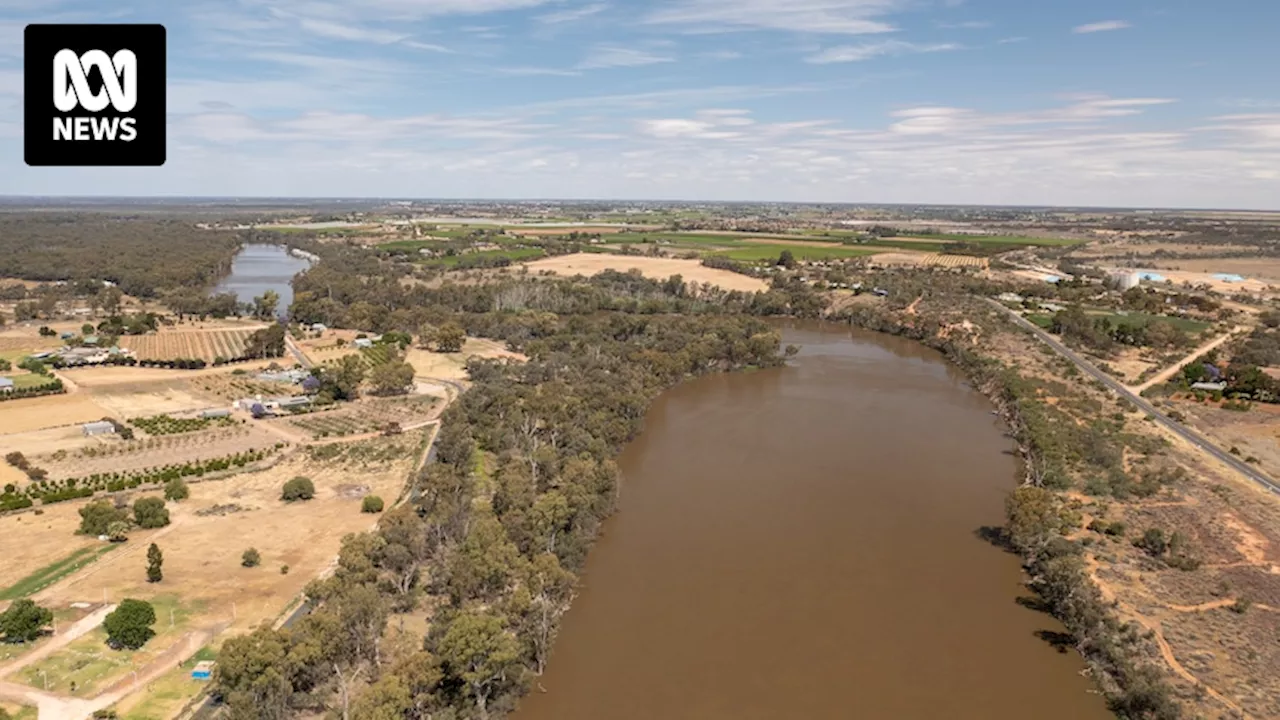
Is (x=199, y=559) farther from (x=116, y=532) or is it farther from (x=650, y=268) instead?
(x=650, y=268)

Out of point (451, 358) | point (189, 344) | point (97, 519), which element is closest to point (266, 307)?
point (189, 344)

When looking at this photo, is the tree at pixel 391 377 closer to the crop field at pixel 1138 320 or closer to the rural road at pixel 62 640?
the rural road at pixel 62 640

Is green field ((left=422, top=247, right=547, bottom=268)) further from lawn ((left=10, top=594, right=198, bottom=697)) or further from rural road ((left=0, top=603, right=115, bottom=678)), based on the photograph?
lawn ((left=10, top=594, right=198, bottom=697))

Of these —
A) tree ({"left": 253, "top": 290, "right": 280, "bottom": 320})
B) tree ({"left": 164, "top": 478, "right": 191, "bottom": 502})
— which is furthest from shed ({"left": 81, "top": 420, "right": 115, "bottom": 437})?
tree ({"left": 253, "top": 290, "right": 280, "bottom": 320})

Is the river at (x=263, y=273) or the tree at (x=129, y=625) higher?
the river at (x=263, y=273)

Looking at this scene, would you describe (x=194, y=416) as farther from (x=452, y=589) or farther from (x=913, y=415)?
(x=913, y=415)

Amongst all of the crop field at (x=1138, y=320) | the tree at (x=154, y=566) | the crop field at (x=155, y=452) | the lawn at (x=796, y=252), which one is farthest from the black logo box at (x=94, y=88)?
the lawn at (x=796, y=252)
